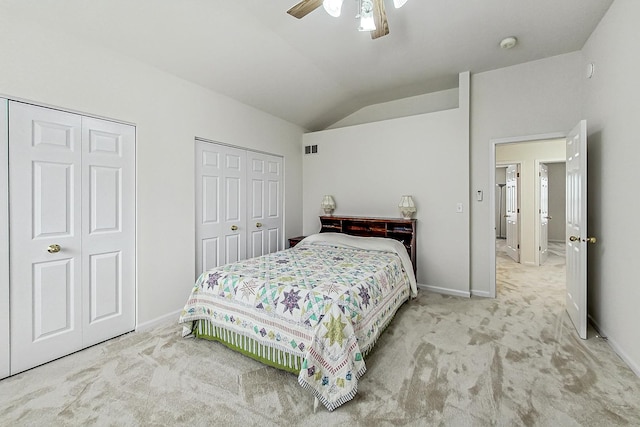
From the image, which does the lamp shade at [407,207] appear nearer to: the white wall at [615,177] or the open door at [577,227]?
the open door at [577,227]

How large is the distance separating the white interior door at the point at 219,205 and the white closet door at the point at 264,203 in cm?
14

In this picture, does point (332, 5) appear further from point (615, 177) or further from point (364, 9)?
point (615, 177)

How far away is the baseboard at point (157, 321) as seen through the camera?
8.83 feet

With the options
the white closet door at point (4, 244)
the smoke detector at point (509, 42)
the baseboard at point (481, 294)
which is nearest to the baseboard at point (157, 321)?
the white closet door at point (4, 244)

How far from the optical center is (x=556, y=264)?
5230 mm

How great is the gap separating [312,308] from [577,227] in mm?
2541

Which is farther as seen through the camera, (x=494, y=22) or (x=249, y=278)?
(x=494, y=22)

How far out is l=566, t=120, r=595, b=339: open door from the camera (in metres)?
2.40

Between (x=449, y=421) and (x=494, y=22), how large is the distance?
3.22 metres

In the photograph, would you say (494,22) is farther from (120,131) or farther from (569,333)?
(120,131)

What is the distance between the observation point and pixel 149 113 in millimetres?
2717

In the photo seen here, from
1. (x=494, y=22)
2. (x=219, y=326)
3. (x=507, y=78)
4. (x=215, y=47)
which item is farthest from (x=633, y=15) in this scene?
(x=219, y=326)

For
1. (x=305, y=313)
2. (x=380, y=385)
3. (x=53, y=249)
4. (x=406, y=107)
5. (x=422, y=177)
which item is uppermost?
(x=406, y=107)

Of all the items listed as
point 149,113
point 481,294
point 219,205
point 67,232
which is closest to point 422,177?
point 481,294
